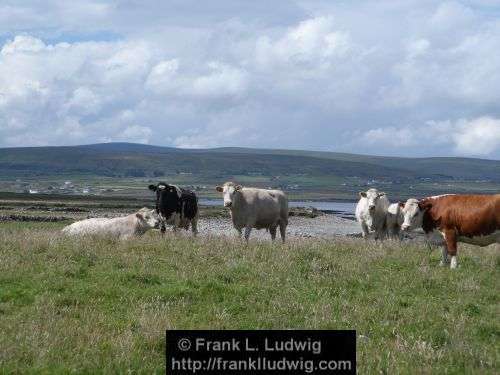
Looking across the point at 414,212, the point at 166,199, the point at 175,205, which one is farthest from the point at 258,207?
the point at 414,212

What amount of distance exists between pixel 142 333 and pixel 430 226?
1088 centimetres

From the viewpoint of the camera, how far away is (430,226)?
18.0 meters

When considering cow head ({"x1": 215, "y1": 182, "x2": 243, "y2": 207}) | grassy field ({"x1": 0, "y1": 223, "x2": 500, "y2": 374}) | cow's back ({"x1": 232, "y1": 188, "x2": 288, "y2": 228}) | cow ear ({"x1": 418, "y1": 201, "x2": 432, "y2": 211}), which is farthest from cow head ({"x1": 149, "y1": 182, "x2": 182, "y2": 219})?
cow ear ({"x1": 418, "y1": 201, "x2": 432, "y2": 211})

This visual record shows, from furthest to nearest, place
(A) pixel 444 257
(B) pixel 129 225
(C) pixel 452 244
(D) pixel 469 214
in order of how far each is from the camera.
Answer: (B) pixel 129 225 → (D) pixel 469 214 → (C) pixel 452 244 → (A) pixel 444 257

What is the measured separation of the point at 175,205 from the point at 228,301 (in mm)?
15654

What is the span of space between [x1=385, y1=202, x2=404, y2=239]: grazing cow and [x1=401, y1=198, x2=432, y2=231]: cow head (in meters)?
6.37

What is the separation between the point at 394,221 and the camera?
25156 mm

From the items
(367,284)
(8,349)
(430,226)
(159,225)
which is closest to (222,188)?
(159,225)

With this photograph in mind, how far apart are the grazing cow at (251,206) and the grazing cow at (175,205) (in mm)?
2428

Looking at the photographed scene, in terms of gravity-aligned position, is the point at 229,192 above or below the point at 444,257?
above

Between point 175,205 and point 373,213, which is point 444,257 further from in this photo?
point 175,205

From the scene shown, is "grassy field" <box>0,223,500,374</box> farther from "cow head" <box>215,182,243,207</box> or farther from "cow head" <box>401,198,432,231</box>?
"cow head" <box>215,182,243,207</box>

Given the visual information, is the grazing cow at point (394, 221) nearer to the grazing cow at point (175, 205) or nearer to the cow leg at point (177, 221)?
the grazing cow at point (175, 205)

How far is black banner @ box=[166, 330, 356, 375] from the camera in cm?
764
